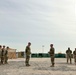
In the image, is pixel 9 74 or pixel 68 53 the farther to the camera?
pixel 68 53

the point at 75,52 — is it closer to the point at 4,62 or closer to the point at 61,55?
the point at 4,62

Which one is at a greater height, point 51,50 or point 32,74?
point 51,50

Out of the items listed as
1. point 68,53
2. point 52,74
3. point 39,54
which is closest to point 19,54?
point 39,54

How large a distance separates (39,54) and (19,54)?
12.8 meters

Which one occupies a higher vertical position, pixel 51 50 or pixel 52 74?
pixel 51 50

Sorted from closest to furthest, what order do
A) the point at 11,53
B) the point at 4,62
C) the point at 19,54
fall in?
the point at 4,62
the point at 11,53
the point at 19,54

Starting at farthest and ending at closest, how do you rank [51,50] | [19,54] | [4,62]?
[19,54], [4,62], [51,50]

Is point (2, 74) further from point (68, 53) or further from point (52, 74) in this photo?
point (68, 53)

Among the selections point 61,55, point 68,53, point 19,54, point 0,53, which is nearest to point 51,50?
point 0,53

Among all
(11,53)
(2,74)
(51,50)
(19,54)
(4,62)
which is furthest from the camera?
(19,54)

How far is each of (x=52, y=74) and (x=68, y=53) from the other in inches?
721

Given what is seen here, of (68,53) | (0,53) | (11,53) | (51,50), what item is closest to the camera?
(51,50)

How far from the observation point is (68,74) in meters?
17.2

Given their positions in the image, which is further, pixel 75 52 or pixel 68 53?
pixel 68 53
